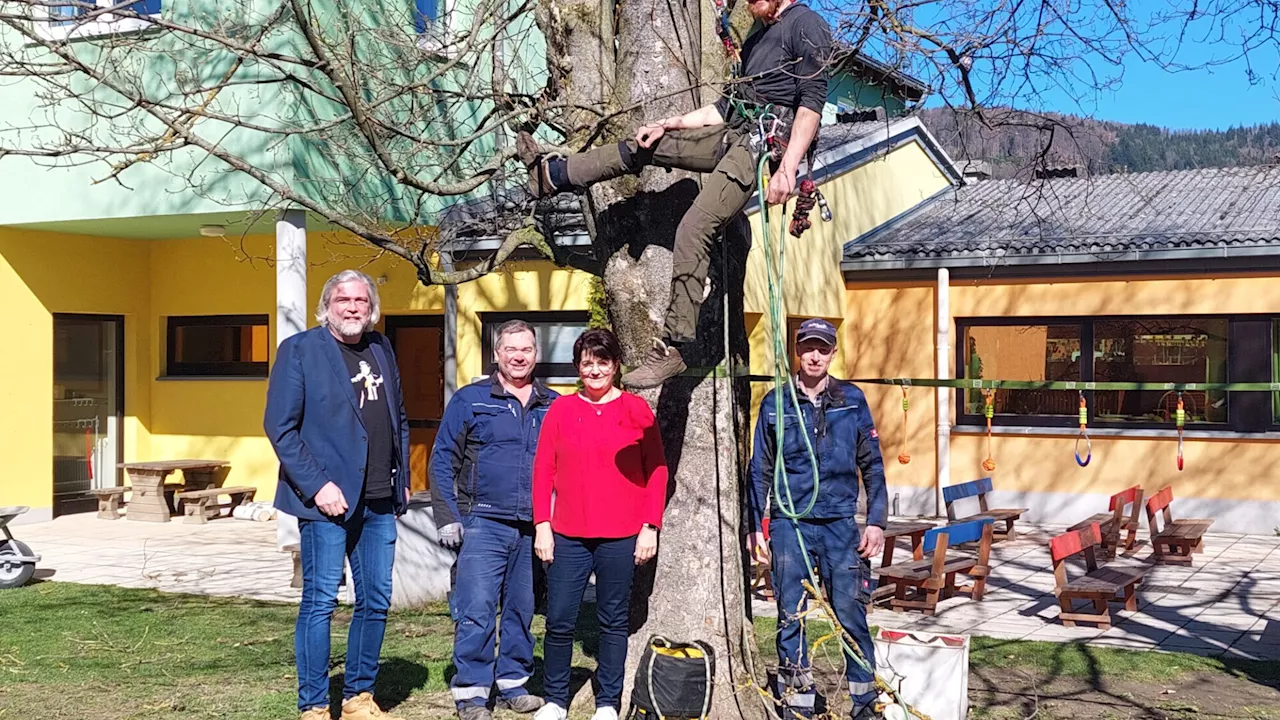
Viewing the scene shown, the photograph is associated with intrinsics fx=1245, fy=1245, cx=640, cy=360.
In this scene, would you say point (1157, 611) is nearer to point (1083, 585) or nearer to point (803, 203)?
point (1083, 585)

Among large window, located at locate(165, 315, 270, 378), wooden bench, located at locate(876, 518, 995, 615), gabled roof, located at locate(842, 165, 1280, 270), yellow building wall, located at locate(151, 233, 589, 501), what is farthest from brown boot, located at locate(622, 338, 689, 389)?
large window, located at locate(165, 315, 270, 378)

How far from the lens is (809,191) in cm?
519

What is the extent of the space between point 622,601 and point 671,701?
506mm

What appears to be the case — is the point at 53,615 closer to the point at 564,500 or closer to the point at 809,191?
the point at 564,500

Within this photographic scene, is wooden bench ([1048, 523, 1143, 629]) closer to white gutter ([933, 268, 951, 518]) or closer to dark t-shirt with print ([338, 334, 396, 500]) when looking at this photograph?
dark t-shirt with print ([338, 334, 396, 500])

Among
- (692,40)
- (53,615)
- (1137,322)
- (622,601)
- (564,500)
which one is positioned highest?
(692,40)

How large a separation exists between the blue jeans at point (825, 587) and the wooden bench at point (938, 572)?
336cm

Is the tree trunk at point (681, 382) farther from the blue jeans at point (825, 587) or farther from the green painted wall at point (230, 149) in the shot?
the green painted wall at point (230, 149)

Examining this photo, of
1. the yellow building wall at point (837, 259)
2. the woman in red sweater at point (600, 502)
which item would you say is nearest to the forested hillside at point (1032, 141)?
the woman in red sweater at point (600, 502)

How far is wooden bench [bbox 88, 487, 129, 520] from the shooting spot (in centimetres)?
1441

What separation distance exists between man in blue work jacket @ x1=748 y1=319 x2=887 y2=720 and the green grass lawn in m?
1.34

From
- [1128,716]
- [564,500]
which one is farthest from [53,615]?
[1128,716]

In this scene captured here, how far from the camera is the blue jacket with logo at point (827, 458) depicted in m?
5.65

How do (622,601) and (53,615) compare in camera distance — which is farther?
(53,615)
